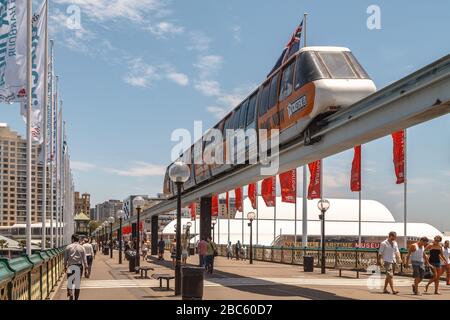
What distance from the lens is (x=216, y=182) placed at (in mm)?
32875

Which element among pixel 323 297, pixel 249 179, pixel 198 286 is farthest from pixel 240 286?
pixel 249 179

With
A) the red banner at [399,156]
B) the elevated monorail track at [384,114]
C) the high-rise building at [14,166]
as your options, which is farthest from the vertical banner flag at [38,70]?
the high-rise building at [14,166]

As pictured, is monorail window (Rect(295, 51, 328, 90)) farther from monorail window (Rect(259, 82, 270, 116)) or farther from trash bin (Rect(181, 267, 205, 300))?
trash bin (Rect(181, 267, 205, 300))

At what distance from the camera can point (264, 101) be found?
22562 mm

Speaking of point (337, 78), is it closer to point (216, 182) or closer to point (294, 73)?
point (294, 73)

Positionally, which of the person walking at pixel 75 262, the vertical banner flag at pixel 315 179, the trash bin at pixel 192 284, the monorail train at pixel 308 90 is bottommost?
the trash bin at pixel 192 284

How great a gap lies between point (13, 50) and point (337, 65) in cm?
981

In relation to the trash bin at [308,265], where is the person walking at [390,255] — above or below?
above

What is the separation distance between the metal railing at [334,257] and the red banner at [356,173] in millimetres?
4239

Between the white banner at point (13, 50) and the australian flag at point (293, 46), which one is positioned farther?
the australian flag at point (293, 46)

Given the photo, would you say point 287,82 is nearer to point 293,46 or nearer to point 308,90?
point 308,90

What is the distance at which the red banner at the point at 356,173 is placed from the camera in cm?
3516

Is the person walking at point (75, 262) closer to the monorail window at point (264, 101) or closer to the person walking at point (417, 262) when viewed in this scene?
the person walking at point (417, 262)

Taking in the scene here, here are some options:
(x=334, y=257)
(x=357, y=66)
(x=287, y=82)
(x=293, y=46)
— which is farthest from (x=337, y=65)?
(x=334, y=257)
